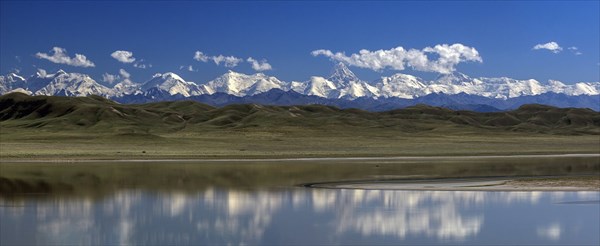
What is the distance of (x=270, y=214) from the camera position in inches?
1508

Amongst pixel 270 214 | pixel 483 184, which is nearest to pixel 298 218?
pixel 270 214

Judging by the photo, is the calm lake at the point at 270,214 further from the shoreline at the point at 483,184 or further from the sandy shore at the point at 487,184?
the sandy shore at the point at 487,184

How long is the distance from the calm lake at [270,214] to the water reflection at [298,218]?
0.05 m

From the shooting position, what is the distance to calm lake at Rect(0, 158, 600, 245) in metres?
30.9

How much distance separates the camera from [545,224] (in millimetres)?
34594

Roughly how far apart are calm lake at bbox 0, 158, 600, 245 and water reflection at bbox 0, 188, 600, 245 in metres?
0.05

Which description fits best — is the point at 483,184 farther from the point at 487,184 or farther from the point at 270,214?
the point at 270,214

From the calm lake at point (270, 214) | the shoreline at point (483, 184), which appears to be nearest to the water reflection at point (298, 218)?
the calm lake at point (270, 214)

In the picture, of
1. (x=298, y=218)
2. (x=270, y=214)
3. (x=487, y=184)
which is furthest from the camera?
(x=487, y=184)

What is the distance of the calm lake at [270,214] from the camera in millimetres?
30922

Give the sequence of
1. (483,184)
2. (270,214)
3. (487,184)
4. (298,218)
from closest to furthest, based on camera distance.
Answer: (298,218)
(270,214)
(487,184)
(483,184)

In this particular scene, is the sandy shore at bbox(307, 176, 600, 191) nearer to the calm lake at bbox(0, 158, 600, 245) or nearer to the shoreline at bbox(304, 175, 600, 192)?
the shoreline at bbox(304, 175, 600, 192)

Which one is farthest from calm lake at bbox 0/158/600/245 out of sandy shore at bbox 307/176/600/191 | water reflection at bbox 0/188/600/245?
sandy shore at bbox 307/176/600/191

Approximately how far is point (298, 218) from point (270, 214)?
1.89 metres
